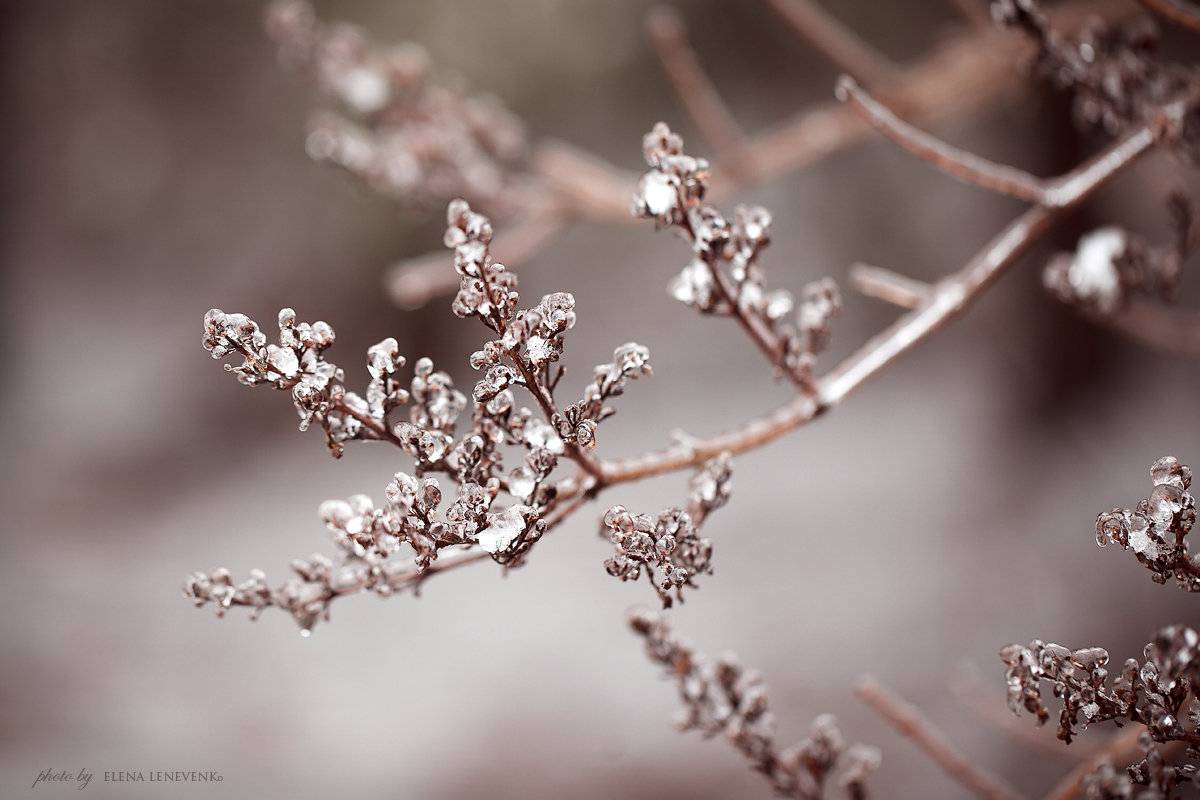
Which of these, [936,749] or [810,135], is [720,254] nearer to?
[936,749]

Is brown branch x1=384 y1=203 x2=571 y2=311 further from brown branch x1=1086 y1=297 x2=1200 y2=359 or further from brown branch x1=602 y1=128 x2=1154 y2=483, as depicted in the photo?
brown branch x1=1086 y1=297 x2=1200 y2=359

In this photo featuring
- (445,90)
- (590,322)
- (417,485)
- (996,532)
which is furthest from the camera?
(590,322)

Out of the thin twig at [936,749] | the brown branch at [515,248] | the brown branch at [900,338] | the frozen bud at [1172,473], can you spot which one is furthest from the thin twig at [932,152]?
the brown branch at [515,248]

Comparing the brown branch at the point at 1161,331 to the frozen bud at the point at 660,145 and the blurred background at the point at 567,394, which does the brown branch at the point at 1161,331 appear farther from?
the frozen bud at the point at 660,145

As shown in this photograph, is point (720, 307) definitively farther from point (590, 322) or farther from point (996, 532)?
point (590, 322)

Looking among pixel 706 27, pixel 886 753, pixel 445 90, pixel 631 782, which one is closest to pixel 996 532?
pixel 886 753

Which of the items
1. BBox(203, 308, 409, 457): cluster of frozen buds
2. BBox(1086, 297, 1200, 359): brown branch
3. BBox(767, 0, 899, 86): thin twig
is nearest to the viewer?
BBox(203, 308, 409, 457): cluster of frozen buds

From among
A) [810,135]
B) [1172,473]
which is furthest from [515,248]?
[1172,473]

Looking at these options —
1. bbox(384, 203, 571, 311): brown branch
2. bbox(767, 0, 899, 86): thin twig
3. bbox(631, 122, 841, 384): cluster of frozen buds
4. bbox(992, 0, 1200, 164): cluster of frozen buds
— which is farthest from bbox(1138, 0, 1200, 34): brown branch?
bbox(384, 203, 571, 311): brown branch
